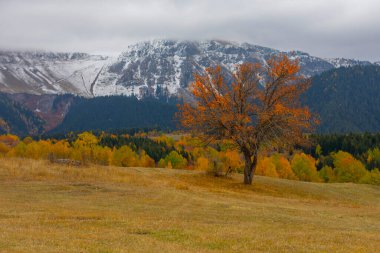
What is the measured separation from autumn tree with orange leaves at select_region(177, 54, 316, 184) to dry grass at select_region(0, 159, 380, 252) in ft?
17.7

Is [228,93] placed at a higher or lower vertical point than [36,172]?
higher

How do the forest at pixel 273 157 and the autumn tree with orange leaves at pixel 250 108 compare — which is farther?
the forest at pixel 273 157

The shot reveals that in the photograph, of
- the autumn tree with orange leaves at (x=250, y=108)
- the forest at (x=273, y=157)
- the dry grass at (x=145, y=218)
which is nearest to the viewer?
the dry grass at (x=145, y=218)

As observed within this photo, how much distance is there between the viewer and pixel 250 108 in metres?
47.0

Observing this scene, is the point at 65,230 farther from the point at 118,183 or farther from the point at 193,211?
the point at 118,183

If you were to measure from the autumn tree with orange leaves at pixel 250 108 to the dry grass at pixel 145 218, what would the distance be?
539 centimetres

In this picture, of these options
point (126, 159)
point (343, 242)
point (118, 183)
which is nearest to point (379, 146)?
point (126, 159)

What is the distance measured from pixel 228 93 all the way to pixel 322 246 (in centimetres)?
3055

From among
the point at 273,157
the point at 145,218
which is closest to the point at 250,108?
the point at 145,218

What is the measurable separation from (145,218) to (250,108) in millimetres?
25770

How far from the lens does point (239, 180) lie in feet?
170

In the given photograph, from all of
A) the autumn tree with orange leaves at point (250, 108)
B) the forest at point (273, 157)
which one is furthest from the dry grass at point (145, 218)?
the forest at point (273, 157)

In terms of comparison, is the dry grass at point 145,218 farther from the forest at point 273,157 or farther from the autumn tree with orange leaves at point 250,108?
the forest at point 273,157

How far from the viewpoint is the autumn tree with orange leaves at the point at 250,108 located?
45750 mm
